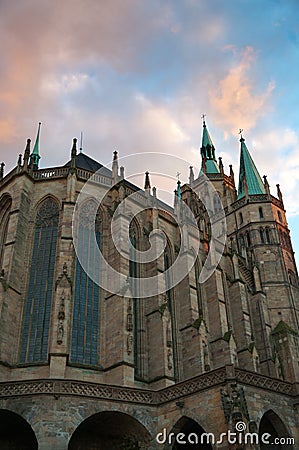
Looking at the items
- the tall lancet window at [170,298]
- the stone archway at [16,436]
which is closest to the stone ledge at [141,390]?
the stone archway at [16,436]

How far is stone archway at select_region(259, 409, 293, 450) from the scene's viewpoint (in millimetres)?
17266

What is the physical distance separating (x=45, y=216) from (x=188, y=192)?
2334 centimetres

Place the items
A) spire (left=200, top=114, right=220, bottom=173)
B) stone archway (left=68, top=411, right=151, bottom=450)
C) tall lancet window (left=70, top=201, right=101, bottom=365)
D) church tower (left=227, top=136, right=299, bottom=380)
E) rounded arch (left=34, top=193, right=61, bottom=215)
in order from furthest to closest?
spire (left=200, top=114, right=220, bottom=173) < church tower (left=227, top=136, right=299, bottom=380) < rounded arch (left=34, top=193, right=61, bottom=215) < tall lancet window (left=70, top=201, right=101, bottom=365) < stone archway (left=68, top=411, right=151, bottom=450)

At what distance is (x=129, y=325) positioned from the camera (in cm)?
2086

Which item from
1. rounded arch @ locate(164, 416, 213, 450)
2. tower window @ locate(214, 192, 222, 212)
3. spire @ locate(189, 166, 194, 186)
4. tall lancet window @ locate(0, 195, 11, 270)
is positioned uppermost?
spire @ locate(189, 166, 194, 186)

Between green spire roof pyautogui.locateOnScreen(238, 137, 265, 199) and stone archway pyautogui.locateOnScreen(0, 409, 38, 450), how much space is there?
2684 cm

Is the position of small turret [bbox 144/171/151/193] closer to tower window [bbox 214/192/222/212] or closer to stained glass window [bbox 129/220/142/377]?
stained glass window [bbox 129/220/142/377]

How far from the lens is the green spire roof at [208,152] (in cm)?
4712

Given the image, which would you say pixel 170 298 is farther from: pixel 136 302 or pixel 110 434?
pixel 110 434

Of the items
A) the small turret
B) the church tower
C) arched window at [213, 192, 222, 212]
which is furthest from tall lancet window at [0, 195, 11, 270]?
arched window at [213, 192, 222, 212]

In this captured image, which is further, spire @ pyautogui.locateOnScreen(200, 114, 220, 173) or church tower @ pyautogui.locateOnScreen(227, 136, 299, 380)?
spire @ pyautogui.locateOnScreen(200, 114, 220, 173)

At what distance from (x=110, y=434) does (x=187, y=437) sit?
3.10m

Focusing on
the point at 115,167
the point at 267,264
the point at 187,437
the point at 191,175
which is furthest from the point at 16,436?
the point at 191,175

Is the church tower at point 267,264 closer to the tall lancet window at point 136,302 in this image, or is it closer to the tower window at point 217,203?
the tower window at point 217,203
